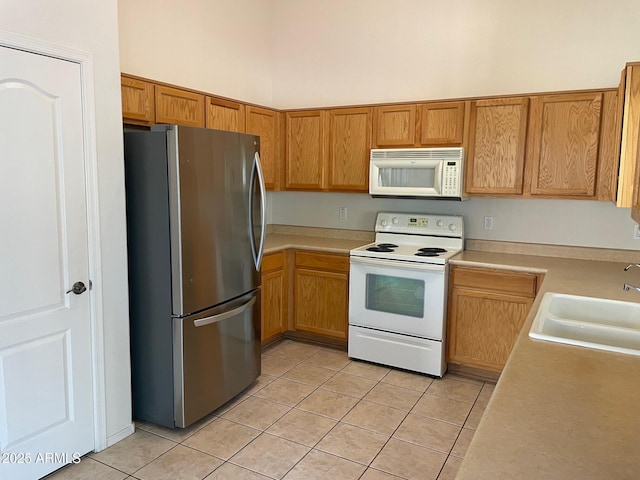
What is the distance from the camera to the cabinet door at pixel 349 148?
386 cm

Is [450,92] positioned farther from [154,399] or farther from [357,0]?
[154,399]

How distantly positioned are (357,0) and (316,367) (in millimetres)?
3156

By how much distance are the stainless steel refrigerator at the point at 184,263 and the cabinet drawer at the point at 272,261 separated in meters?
0.79

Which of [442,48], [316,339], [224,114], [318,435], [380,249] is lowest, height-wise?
[318,435]

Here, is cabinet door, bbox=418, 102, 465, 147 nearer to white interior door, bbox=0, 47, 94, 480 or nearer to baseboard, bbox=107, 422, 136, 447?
white interior door, bbox=0, 47, 94, 480

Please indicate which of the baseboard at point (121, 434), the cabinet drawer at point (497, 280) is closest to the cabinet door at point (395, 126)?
the cabinet drawer at point (497, 280)

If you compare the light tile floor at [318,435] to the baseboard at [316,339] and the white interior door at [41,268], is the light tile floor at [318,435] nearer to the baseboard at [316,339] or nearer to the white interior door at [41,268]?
the white interior door at [41,268]

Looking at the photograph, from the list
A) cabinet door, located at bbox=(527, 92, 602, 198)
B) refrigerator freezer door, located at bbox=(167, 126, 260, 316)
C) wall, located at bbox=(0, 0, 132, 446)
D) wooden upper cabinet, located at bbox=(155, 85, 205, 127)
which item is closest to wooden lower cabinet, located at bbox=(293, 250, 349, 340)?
refrigerator freezer door, located at bbox=(167, 126, 260, 316)

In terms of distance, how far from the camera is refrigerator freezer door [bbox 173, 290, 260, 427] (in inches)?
103

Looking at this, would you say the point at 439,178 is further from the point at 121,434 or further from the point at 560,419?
the point at 121,434

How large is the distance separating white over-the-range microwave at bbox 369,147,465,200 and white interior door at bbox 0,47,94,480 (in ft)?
7.21

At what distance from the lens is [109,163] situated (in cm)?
242

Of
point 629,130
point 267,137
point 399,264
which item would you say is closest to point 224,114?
point 267,137

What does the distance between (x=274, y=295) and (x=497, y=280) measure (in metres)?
1.77
